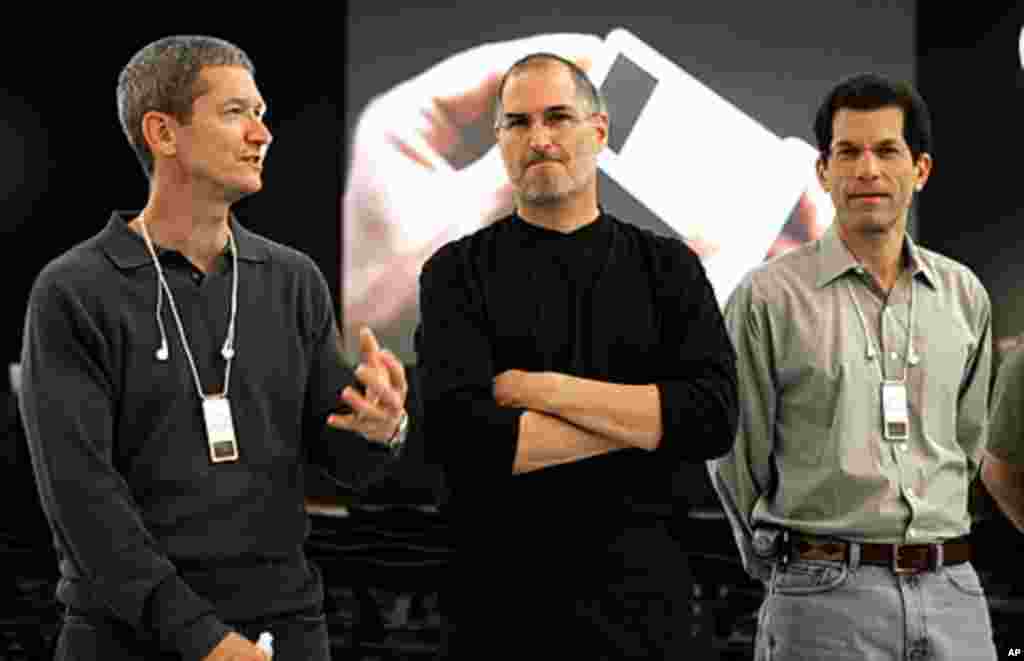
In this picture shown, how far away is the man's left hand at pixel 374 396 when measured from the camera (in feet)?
7.11

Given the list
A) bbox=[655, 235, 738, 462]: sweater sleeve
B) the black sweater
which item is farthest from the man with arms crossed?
the black sweater

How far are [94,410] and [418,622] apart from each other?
4773 millimetres

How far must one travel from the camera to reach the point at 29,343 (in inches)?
85.4

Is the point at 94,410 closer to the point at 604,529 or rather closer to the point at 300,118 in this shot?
the point at 604,529

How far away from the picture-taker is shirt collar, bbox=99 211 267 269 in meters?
2.23

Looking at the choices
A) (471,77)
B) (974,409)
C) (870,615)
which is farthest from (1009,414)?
(471,77)

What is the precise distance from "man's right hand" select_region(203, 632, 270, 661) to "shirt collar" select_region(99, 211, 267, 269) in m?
0.60

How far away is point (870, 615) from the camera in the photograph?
2568 millimetres

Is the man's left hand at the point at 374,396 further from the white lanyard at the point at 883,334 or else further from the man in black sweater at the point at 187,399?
the white lanyard at the point at 883,334

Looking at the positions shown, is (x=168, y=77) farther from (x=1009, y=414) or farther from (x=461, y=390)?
(x=1009, y=414)

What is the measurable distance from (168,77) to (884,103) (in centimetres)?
135

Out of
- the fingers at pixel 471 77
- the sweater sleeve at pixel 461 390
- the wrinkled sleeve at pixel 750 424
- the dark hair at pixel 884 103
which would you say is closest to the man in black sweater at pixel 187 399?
the sweater sleeve at pixel 461 390

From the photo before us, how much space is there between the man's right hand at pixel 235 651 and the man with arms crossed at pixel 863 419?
40.7 inches

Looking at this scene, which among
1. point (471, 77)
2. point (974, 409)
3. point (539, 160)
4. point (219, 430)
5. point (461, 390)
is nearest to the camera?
point (219, 430)
